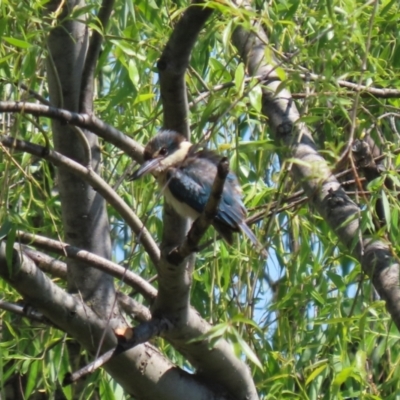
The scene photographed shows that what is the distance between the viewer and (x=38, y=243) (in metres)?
2.67

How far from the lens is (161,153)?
3111 millimetres

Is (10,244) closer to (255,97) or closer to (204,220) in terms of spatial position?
(204,220)

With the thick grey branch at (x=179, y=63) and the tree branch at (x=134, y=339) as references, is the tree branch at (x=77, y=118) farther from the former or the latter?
the tree branch at (x=134, y=339)

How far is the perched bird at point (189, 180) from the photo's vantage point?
2920 millimetres

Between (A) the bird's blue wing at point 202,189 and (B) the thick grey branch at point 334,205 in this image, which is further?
(A) the bird's blue wing at point 202,189

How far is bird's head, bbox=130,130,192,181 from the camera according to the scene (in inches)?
114

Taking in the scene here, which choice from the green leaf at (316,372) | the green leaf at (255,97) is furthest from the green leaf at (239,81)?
the green leaf at (316,372)

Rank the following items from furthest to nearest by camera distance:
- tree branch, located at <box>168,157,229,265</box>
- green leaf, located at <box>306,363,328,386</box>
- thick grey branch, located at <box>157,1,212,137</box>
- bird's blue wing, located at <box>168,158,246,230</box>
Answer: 1. bird's blue wing, located at <box>168,158,246,230</box>
2. green leaf, located at <box>306,363,328,386</box>
3. thick grey branch, located at <box>157,1,212,137</box>
4. tree branch, located at <box>168,157,229,265</box>

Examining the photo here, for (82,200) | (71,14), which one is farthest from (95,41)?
(82,200)

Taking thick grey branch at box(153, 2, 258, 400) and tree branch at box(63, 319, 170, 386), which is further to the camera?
thick grey branch at box(153, 2, 258, 400)

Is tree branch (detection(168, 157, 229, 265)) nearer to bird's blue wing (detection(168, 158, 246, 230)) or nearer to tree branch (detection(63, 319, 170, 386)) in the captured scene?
tree branch (detection(63, 319, 170, 386))

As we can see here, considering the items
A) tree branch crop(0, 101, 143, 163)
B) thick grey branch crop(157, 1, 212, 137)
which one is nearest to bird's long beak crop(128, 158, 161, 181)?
tree branch crop(0, 101, 143, 163)

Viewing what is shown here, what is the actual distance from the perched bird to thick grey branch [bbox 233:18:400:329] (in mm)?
236

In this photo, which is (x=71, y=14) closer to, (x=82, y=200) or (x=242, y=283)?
(x=82, y=200)
